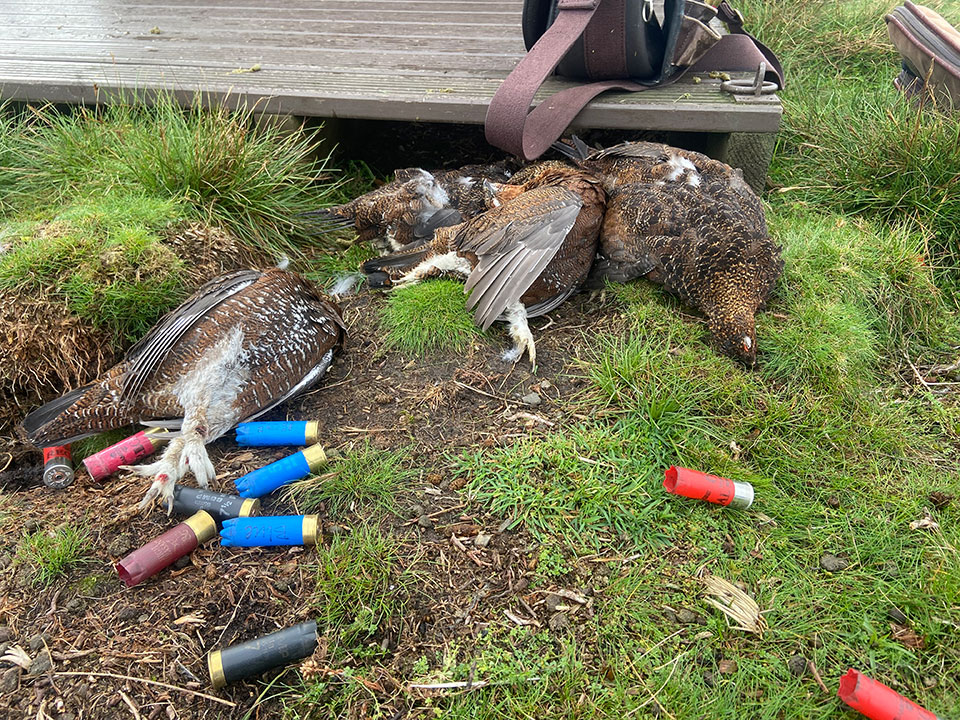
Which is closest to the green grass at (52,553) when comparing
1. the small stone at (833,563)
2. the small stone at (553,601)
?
the small stone at (553,601)

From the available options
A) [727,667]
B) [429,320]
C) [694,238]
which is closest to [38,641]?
[429,320]

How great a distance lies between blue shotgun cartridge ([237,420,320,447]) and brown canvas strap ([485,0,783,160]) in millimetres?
2179

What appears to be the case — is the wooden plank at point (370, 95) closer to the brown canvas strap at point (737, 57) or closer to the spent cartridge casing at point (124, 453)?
the brown canvas strap at point (737, 57)

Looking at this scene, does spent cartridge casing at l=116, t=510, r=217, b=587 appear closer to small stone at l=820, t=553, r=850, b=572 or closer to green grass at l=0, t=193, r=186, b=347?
green grass at l=0, t=193, r=186, b=347

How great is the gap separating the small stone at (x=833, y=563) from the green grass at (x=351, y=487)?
183 centimetres

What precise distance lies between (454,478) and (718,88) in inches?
134

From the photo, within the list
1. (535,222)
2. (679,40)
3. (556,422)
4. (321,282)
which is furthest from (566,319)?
(679,40)

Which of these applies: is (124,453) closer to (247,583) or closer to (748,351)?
(247,583)

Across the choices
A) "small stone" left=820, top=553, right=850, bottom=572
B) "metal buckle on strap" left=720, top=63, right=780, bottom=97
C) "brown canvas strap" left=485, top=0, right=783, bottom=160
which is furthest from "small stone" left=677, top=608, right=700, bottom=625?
"metal buckle on strap" left=720, top=63, right=780, bottom=97

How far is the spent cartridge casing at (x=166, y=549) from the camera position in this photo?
8.84 feet

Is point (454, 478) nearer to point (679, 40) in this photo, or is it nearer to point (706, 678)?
point (706, 678)

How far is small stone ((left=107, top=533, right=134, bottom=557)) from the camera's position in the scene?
2.88 metres

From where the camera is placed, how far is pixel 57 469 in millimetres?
3285

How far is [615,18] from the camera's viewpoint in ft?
14.1
